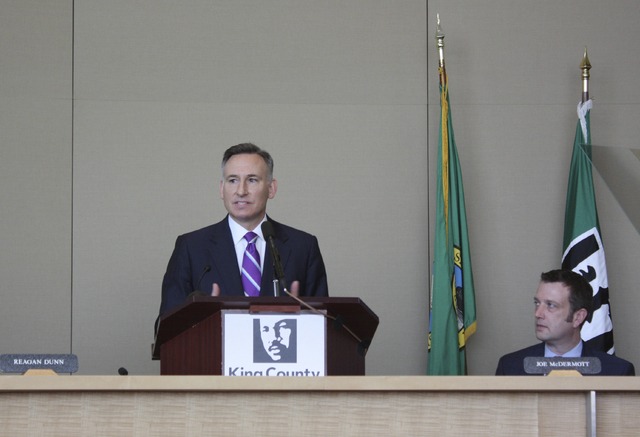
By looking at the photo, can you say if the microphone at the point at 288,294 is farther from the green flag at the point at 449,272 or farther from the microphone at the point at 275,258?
the green flag at the point at 449,272

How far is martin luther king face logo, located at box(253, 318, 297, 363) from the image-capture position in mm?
2643

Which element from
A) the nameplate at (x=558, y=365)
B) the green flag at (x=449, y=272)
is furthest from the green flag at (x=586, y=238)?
the nameplate at (x=558, y=365)

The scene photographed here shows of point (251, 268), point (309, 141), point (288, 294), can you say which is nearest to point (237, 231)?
point (251, 268)

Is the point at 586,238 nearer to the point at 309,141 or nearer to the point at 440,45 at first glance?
the point at 440,45

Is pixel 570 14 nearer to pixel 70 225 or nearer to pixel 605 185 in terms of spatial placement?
pixel 605 185

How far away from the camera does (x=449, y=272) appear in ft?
16.4

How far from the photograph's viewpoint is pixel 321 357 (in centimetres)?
269

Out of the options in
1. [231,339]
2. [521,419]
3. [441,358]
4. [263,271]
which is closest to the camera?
[521,419]

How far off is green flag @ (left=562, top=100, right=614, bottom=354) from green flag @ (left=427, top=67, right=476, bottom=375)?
51cm

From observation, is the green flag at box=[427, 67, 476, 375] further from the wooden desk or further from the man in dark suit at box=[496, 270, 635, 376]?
the wooden desk

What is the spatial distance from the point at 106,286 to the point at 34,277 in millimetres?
361

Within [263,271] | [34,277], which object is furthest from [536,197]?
[34,277]

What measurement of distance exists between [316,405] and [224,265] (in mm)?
1402

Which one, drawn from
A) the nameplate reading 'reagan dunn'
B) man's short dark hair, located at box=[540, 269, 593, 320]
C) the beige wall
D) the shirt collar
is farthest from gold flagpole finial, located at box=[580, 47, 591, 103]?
the nameplate reading 'reagan dunn'
